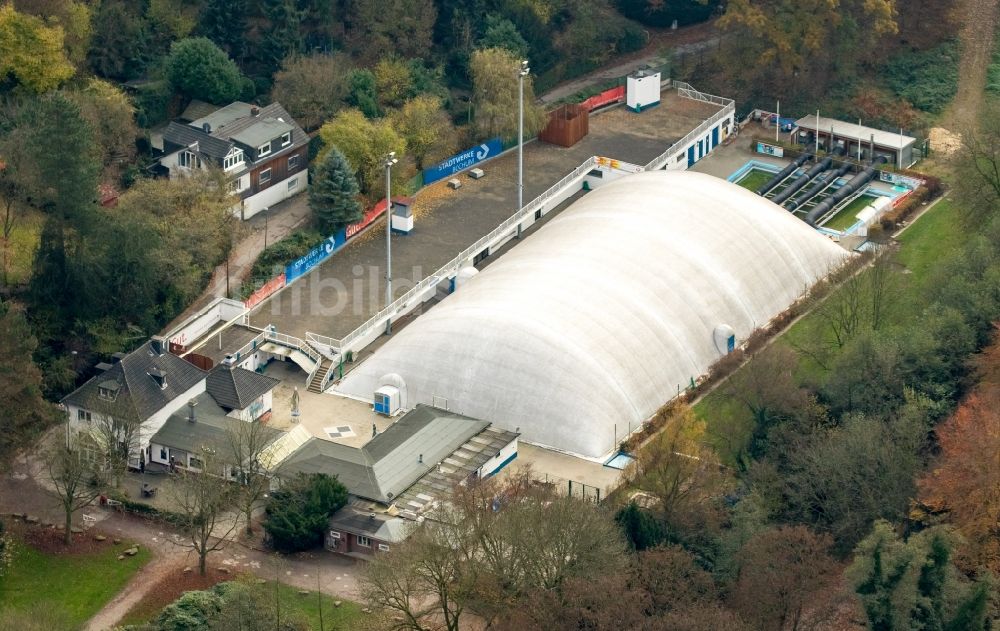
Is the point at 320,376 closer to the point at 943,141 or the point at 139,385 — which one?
the point at 139,385

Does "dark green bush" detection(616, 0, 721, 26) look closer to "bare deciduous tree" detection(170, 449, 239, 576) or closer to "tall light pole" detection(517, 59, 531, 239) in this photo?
"tall light pole" detection(517, 59, 531, 239)

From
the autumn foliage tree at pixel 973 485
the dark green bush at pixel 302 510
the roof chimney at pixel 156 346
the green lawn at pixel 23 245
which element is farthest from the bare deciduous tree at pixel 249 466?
the autumn foliage tree at pixel 973 485

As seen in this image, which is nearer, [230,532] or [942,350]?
[230,532]

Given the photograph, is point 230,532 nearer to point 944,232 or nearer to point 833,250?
point 833,250

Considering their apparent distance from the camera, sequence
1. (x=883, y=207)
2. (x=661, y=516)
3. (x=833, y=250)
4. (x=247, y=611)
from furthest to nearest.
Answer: (x=883, y=207) < (x=833, y=250) < (x=661, y=516) < (x=247, y=611)

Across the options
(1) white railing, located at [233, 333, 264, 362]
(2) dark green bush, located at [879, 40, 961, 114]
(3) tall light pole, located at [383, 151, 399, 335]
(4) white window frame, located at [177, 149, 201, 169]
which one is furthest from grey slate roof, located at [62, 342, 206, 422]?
(2) dark green bush, located at [879, 40, 961, 114]

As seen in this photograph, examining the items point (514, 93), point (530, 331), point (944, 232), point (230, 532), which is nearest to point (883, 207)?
point (944, 232)

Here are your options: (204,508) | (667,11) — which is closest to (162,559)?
(204,508)
